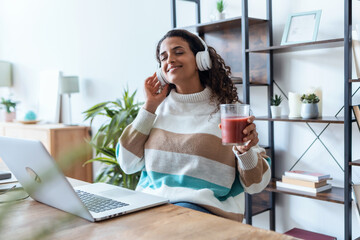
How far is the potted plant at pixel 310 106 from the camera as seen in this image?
7.43ft

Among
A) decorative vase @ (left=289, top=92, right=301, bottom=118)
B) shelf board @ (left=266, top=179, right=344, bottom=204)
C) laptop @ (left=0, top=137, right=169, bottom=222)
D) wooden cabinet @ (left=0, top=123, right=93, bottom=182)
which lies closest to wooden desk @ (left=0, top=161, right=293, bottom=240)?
laptop @ (left=0, top=137, right=169, bottom=222)

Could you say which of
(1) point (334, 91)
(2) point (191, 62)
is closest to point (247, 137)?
(2) point (191, 62)

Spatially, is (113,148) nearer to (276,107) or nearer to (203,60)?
(276,107)

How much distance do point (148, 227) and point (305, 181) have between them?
160 centimetres

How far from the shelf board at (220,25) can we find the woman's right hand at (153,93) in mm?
895

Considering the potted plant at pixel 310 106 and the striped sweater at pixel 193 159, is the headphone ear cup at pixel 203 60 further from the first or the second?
the potted plant at pixel 310 106

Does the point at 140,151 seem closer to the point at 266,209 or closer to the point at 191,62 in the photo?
the point at 191,62

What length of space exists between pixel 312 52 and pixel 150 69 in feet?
4.64

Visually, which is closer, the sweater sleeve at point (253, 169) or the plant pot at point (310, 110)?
the sweater sleeve at point (253, 169)

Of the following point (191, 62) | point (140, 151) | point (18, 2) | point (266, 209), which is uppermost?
point (18, 2)

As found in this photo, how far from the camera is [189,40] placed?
1.78 m

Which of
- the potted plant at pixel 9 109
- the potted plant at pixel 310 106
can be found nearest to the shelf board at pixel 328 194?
the potted plant at pixel 310 106

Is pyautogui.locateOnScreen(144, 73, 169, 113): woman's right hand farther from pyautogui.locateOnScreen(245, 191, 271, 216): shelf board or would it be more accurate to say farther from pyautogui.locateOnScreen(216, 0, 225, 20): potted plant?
pyautogui.locateOnScreen(245, 191, 271, 216): shelf board

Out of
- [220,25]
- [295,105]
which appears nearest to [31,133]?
[220,25]
